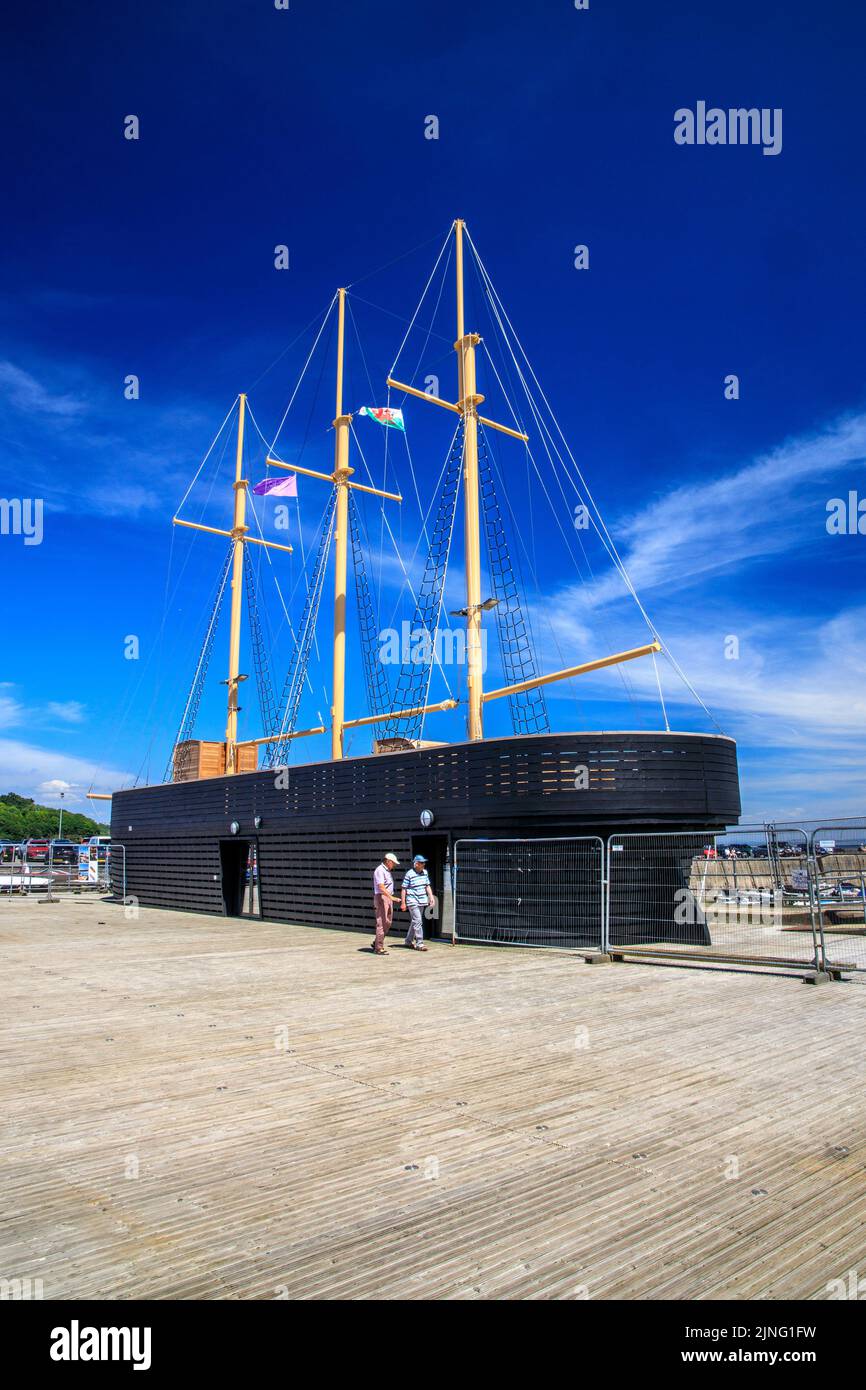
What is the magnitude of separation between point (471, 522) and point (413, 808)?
6.27 m

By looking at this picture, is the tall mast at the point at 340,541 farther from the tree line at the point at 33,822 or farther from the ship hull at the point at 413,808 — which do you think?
the tree line at the point at 33,822

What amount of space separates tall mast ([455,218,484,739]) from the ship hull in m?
2.40

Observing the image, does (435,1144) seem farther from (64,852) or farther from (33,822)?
(33,822)

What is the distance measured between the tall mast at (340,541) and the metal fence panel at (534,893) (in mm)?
8196

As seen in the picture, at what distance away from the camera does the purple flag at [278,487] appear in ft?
78.0

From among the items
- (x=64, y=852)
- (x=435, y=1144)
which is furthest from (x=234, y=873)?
(x=64, y=852)

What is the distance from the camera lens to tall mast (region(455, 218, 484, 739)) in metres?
17.1

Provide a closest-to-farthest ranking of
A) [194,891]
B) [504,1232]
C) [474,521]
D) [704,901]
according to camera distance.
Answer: [504,1232] < [704,901] < [474,521] < [194,891]

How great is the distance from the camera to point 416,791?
15195 millimetres

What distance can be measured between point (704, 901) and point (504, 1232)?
10.9 metres

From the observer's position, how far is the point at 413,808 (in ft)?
50.0

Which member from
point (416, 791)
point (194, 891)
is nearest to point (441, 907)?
point (416, 791)

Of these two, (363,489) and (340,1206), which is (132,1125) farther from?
(363,489)

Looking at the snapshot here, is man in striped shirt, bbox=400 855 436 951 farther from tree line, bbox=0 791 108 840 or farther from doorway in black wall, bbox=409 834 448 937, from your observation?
tree line, bbox=0 791 108 840
